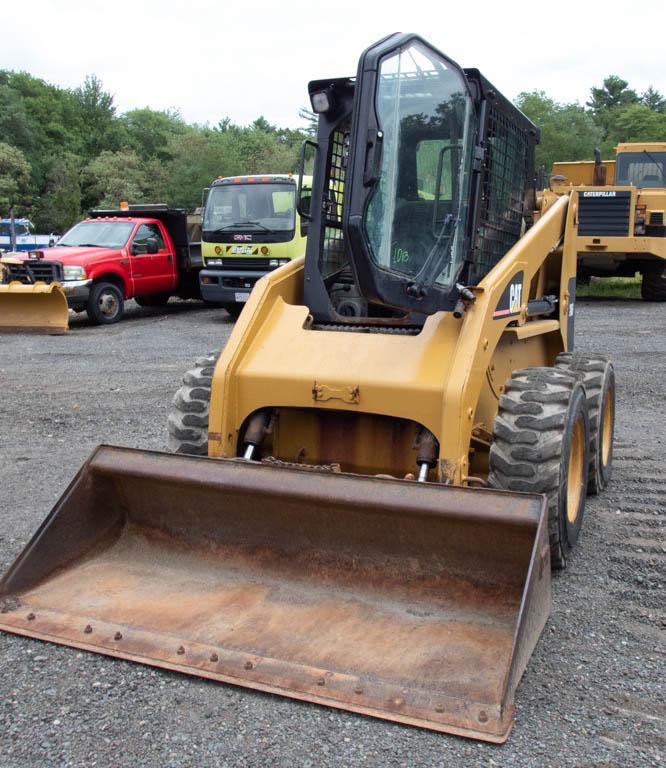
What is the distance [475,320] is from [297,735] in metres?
2.15

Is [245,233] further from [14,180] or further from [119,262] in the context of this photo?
[14,180]

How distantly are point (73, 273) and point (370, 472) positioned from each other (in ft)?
35.4

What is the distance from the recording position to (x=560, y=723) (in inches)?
120

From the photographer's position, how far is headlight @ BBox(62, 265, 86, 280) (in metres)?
14.1

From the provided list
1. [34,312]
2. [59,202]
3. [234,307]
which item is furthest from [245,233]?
[59,202]

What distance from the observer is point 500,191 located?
5.09 meters

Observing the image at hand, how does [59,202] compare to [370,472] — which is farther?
[59,202]

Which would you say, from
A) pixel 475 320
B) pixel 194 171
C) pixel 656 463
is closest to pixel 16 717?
pixel 475 320

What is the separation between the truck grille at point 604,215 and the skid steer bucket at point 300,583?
13.4 meters

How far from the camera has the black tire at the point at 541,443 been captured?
4.07m

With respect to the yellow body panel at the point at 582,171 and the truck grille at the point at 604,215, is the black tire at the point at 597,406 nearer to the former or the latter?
the truck grille at the point at 604,215

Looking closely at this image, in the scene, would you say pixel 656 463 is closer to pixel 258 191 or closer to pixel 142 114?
pixel 258 191

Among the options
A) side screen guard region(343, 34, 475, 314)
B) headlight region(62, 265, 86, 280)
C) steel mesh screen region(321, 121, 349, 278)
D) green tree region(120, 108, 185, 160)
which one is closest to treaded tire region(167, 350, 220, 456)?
steel mesh screen region(321, 121, 349, 278)

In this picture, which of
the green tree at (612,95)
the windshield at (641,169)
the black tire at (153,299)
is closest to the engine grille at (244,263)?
the black tire at (153,299)
